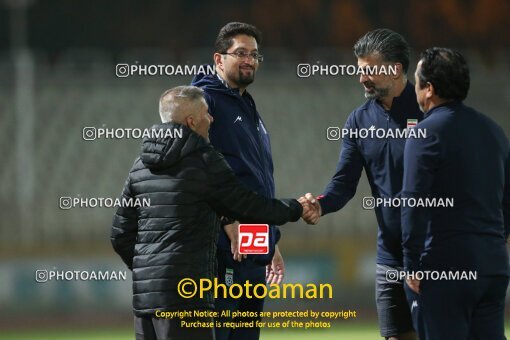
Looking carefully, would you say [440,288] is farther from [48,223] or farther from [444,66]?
[48,223]

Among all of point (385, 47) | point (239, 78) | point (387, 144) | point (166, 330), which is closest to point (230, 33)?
point (239, 78)

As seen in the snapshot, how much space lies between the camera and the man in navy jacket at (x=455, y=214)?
302cm

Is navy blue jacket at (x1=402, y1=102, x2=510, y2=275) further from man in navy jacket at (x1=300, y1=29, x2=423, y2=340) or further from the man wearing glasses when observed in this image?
the man wearing glasses

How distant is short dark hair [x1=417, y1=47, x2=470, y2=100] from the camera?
10.2ft

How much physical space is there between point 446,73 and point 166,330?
1305 millimetres

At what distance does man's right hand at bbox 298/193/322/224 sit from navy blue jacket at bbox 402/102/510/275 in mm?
1000

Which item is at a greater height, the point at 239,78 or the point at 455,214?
the point at 239,78

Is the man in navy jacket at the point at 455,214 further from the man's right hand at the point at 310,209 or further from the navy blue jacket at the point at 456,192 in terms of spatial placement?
the man's right hand at the point at 310,209

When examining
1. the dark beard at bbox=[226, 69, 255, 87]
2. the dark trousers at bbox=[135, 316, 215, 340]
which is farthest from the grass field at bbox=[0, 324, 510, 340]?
the dark trousers at bbox=[135, 316, 215, 340]

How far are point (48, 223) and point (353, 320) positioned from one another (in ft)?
12.2

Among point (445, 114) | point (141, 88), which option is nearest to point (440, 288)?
point (445, 114)

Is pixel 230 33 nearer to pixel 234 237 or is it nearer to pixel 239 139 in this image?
pixel 239 139

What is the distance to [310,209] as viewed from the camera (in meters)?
4.12

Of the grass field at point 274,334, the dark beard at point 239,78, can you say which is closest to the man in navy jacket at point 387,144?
the dark beard at point 239,78
